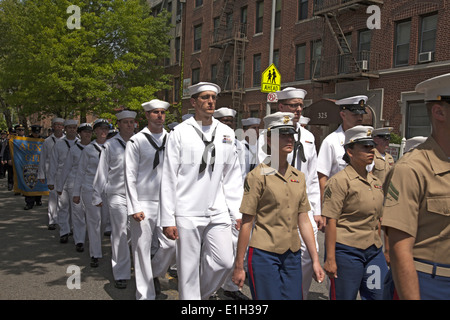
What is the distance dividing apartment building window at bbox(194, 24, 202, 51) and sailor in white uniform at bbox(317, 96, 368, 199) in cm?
3234

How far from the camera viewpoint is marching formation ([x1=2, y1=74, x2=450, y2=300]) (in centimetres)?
236

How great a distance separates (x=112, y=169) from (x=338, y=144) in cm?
330

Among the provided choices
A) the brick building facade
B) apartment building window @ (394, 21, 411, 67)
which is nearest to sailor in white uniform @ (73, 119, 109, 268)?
the brick building facade

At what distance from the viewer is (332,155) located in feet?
18.1

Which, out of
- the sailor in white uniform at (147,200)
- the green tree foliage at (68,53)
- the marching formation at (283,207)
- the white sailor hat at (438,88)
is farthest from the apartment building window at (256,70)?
the white sailor hat at (438,88)

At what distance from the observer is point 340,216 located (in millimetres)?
4207

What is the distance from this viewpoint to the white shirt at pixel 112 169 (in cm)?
662

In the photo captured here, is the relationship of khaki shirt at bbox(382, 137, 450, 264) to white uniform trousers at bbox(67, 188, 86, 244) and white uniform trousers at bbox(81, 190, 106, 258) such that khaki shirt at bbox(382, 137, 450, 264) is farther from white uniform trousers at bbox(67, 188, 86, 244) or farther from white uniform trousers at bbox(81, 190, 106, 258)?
white uniform trousers at bbox(67, 188, 86, 244)

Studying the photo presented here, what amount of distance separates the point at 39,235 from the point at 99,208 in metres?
2.46

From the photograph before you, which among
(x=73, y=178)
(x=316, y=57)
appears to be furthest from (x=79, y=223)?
(x=316, y=57)

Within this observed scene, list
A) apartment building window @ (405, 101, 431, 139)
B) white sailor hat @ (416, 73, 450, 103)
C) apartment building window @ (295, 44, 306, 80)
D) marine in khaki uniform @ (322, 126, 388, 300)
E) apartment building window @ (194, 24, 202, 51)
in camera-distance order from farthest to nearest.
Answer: apartment building window @ (194, 24, 202, 51) < apartment building window @ (295, 44, 306, 80) < apartment building window @ (405, 101, 431, 139) < marine in khaki uniform @ (322, 126, 388, 300) < white sailor hat @ (416, 73, 450, 103)
